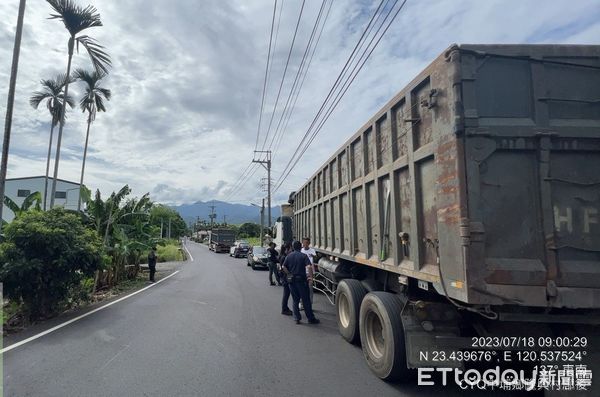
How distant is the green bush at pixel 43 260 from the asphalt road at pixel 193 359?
74 cm

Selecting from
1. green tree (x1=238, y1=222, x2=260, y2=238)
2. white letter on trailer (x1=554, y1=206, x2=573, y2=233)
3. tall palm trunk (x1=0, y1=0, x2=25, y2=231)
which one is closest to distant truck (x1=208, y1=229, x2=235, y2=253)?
green tree (x1=238, y1=222, x2=260, y2=238)

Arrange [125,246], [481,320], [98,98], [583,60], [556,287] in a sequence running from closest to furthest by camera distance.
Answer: [556,287]
[583,60]
[481,320]
[125,246]
[98,98]

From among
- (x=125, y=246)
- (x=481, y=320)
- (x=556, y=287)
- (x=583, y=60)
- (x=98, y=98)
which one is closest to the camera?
(x=556, y=287)

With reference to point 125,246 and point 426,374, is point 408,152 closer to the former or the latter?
point 426,374

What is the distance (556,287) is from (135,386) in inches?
177

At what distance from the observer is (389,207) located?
490 cm

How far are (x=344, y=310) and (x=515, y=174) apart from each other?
4090mm

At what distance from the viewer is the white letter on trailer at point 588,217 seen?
319 cm

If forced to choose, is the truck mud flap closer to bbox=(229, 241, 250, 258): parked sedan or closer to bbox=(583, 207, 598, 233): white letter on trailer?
bbox=(583, 207, 598, 233): white letter on trailer

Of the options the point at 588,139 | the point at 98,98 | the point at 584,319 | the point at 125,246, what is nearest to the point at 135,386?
the point at 584,319

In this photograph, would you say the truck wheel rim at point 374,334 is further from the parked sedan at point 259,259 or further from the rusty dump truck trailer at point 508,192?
the parked sedan at point 259,259

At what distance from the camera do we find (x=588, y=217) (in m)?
3.20

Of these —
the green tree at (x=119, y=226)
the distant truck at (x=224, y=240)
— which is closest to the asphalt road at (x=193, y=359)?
the green tree at (x=119, y=226)

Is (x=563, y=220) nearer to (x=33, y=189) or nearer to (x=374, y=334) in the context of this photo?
(x=374, y=334)
